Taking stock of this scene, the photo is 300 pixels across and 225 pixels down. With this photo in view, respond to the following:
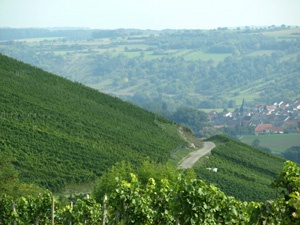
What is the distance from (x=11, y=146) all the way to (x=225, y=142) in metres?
27.4

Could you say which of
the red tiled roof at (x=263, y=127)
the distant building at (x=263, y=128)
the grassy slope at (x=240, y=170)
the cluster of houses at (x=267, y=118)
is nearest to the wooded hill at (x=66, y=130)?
the grassy slope at (x=240, y=170)

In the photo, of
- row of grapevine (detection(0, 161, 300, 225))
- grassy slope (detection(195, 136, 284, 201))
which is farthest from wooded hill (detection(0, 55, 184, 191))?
row of grapevine (detection(0, 161, 300, 225))

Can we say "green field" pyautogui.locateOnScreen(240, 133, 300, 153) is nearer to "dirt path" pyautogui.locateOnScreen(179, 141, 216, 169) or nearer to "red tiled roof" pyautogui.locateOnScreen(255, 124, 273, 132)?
"red tiled roof" pyautogui.locateOnScreen(255, 124, 273, 132)

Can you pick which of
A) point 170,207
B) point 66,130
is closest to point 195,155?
point 66,130

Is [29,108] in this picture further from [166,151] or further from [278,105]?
[278,105]

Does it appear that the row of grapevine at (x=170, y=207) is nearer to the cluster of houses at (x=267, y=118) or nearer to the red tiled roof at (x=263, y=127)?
the cluster of houses at (x=267, y=118)

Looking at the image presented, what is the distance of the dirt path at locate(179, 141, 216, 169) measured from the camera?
5517cm

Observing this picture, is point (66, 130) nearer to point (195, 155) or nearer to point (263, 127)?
point (195, 155)

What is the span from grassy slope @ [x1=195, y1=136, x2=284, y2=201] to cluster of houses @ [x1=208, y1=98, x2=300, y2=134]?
6167 cm

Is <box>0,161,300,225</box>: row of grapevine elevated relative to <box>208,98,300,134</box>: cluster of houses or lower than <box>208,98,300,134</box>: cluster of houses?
elevated

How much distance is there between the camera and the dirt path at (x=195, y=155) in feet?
181

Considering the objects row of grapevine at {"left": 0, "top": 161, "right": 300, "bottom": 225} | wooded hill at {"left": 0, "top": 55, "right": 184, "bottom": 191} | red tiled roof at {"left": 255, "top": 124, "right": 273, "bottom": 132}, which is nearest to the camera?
row of grapevine at {"left": 0, "top": 161, "right": 300, "bottom": 225}

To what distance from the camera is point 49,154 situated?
47562 millimetres

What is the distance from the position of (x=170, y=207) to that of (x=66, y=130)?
38014mm
